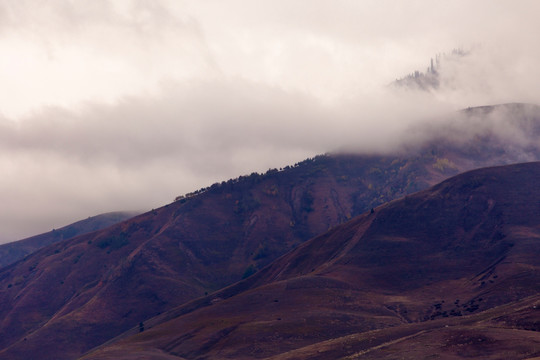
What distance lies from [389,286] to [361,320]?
36.5 meters

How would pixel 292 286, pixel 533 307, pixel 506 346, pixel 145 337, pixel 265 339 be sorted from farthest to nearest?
pixel 292 286 → pixel 145 337 → pixel 265 339 → pixel 533 307 → pixel 506 346

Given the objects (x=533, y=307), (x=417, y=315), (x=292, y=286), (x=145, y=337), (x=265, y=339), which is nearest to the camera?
(x=533, y=307)

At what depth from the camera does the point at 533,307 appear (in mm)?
109500

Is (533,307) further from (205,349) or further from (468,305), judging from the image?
(205,349)

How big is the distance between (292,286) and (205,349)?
4031 cm

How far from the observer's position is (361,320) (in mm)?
148125

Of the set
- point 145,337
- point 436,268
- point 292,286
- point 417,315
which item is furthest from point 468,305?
point 145,337

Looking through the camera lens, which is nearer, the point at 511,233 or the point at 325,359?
the point at 325,359

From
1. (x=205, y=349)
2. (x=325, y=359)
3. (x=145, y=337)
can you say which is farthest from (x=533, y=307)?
(x=145, y=337)

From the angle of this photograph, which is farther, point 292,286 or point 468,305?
point 292,286

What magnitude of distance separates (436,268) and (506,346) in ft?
327

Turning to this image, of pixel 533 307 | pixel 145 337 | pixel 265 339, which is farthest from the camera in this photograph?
pixel 145 337

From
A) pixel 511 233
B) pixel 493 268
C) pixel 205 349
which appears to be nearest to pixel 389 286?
pixel 493 268

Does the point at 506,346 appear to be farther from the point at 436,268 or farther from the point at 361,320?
the point at 436,268
